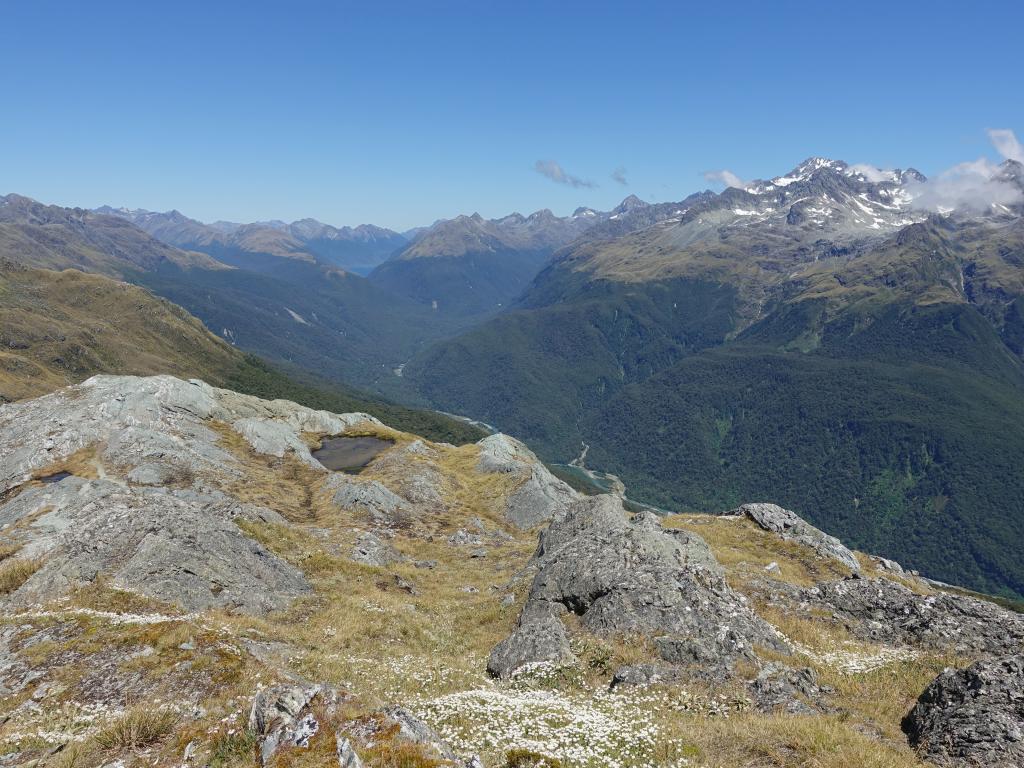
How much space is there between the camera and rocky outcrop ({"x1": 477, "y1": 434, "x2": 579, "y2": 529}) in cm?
7700

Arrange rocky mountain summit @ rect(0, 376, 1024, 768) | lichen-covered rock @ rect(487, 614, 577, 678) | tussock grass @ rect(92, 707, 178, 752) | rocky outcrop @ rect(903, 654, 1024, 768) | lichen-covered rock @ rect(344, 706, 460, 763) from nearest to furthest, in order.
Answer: lichen-covered rock @ rect(344, 706, 460, 763) → tussock grass @ rect(92, 707, 178, 752) → rocky mountain summit @ rect(0, 376, 1024, 768) → rocky outcrop @ rect(903, 654, 1024, 768) → lichen-covered rock @ rect(487, 614, 577, 678)

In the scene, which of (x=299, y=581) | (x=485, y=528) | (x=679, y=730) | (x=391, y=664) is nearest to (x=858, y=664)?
(x=679, y=730)

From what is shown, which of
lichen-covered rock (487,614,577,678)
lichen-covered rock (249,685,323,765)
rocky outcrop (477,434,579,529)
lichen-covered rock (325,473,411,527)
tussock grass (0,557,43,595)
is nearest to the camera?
lichen-covered rock (249,685,323,765)

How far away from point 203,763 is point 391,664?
12.1 meters

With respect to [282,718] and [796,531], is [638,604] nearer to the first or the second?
[282,718]

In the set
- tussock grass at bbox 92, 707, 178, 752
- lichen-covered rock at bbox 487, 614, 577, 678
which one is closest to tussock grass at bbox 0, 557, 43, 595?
tussock grass at bbox 92, 707, 178, 752

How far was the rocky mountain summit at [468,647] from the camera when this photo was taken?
54.0 ft

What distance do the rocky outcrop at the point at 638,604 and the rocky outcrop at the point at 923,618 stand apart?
6968 millimetres

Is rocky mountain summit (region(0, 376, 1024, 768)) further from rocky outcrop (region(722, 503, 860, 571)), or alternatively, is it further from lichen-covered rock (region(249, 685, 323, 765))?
rocky outcrop (region(722, 503, 860, 571))

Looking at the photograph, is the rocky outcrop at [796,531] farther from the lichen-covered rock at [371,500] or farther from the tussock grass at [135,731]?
the tussock grass at [135,731]

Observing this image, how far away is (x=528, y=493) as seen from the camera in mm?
80688

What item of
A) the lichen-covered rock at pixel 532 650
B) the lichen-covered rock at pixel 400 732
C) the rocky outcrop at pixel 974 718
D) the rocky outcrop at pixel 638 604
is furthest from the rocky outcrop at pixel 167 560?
the rocky outcrop at pixel 974 718

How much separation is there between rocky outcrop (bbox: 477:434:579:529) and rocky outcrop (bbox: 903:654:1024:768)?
57920mm

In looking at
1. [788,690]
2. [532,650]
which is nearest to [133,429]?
[532,650]
